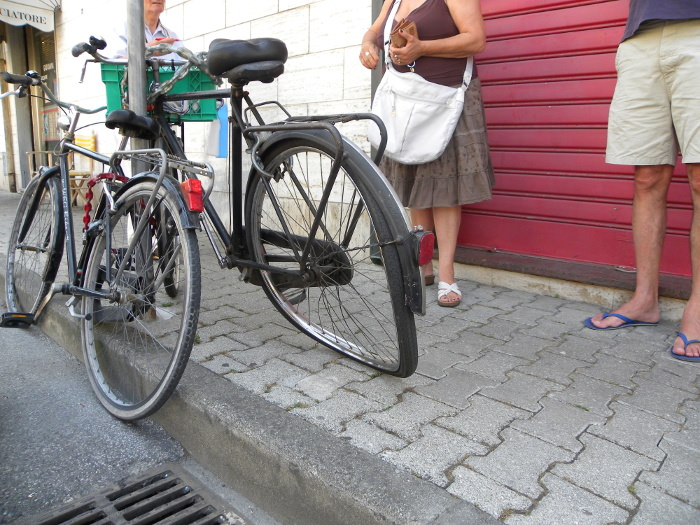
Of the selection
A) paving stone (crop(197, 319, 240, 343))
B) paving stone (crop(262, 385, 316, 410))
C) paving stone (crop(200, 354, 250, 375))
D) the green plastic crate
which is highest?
the green plastic crate

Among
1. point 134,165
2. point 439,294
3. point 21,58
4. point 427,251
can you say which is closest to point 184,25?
point 134,165

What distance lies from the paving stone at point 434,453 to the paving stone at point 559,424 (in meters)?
0.23

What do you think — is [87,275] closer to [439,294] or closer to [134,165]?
[134,165]

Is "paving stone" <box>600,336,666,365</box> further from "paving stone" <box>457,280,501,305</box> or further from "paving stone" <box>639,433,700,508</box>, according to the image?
"paving stone" <box>457,280,501,305</box>

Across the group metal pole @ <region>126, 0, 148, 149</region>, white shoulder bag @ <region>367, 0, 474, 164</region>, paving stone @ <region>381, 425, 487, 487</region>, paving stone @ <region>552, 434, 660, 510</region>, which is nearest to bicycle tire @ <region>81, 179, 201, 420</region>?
metal pole @ <region>126, 0, 148, 149</region>

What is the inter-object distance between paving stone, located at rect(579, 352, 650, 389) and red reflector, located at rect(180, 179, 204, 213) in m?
1.73

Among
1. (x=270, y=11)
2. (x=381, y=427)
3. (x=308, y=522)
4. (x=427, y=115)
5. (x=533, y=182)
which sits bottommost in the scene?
(x=308, y=522)

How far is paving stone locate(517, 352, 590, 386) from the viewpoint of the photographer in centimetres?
243

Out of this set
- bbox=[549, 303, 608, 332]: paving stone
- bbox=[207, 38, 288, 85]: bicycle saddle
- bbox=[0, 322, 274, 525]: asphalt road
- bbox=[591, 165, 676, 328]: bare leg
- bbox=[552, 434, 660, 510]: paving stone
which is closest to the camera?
bbox=[552, 434, 660, 510]: paving stone

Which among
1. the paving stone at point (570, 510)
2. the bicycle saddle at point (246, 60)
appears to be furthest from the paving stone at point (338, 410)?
the bicycle saddle at point (246, 60)

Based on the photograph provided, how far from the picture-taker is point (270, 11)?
5.26 m

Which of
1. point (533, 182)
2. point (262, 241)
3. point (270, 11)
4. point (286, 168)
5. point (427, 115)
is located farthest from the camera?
point (270, 11)

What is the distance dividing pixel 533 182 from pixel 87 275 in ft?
8.99

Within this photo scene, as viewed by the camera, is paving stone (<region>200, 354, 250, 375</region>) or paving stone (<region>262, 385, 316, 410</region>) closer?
paving stone (<region>262, 385, 316, 410</region>)
